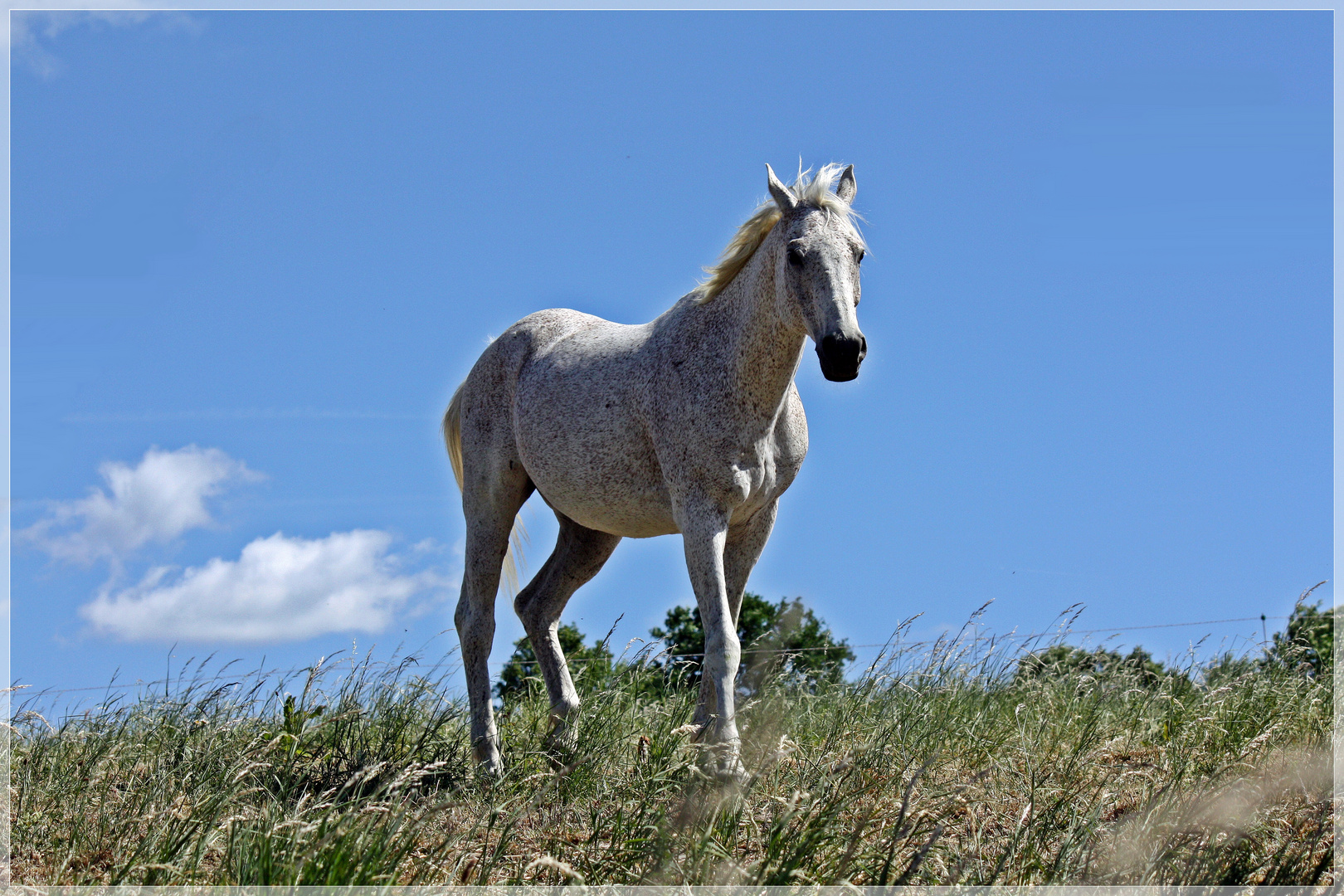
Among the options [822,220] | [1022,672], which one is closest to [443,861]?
[822,220]

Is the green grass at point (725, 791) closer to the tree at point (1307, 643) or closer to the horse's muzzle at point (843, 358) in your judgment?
→ the tree at point (1307, 643)

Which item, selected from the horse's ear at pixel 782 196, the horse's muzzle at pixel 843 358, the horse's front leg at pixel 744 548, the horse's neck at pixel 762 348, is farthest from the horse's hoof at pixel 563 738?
the horse's ear at pixel 782 196

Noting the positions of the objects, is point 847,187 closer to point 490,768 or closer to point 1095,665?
point 490,768

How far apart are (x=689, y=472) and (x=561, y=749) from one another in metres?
1.43

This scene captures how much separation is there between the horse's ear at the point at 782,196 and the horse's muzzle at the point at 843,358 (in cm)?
90

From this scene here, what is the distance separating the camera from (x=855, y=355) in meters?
4.65

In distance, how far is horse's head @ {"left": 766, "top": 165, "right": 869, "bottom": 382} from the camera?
15.3 feet

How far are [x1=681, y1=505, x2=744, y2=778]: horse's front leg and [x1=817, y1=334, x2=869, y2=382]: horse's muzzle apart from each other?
1.00m

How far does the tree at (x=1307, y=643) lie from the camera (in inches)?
268

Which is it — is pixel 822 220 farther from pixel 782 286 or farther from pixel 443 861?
pixel 443 861

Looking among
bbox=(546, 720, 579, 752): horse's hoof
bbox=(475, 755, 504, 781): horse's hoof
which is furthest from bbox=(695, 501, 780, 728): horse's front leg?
bbox=(475, 755, 504, 781): horse's hoof

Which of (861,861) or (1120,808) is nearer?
(861,861)

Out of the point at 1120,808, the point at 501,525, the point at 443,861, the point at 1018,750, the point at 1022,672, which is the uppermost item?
the point at 501,525

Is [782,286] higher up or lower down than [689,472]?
higher up
